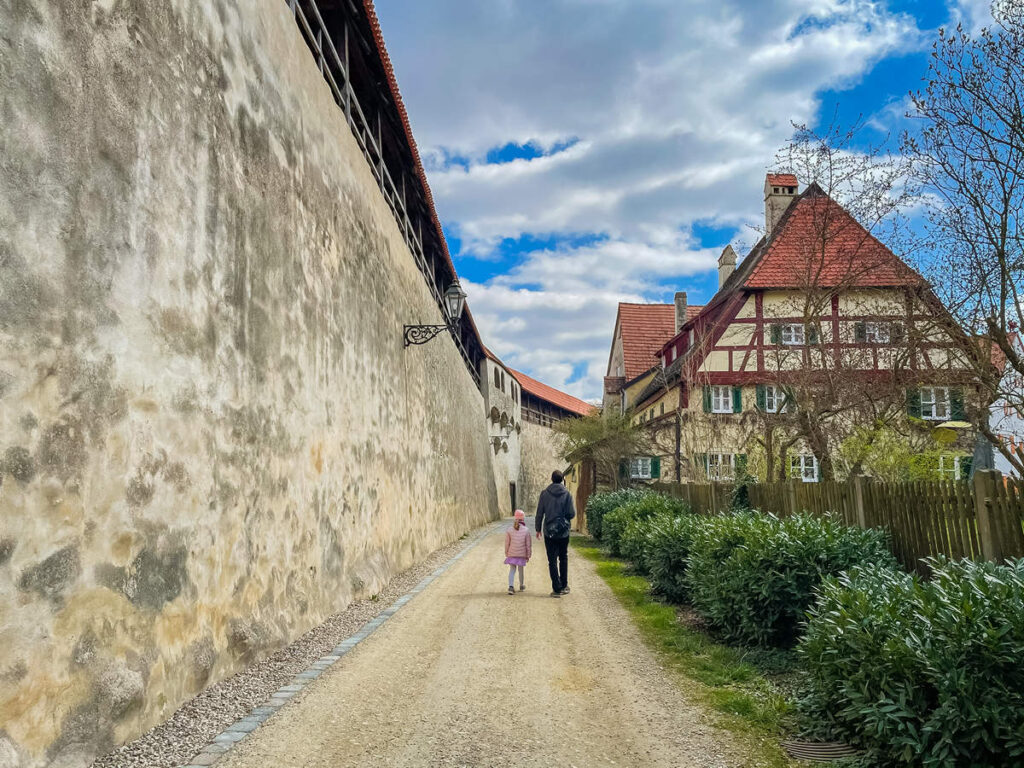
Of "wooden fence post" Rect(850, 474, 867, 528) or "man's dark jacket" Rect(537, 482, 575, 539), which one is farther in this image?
"man's dark jacket" Rect(537, 482, 575, 539)

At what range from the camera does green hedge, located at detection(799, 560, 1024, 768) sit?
3113mm

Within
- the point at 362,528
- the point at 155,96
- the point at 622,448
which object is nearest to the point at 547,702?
the point at 155,96

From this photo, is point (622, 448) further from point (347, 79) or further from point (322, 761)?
point (322, 761)

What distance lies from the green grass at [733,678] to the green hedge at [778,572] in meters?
0.23

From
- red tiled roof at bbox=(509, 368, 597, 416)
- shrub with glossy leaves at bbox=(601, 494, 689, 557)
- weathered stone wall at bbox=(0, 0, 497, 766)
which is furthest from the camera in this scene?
red tiled roof at bbox=(509, 368, 597, 416)

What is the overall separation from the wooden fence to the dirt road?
234 centimetres

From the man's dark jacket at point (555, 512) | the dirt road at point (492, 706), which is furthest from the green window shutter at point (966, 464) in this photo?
the dirt road at point (492, 706)

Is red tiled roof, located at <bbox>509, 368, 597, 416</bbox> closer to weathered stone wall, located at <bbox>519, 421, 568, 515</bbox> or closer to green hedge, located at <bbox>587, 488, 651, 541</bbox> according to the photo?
weathered stone wall, located at <bbox>519, 421, 568, 515</bbox>

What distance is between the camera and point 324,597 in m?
7.77

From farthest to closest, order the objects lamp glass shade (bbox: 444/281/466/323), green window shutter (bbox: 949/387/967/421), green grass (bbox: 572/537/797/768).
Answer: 1. lamp glass shade (bbox: 444/281/466/323)
2. green window shutter (bbox: 949/387/967/421)
3. green grass (bbox: 572/537/797/768)

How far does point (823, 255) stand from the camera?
12773mm

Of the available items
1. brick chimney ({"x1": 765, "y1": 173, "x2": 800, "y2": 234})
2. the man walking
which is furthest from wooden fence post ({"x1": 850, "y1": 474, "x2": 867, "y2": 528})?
brick chimney ({"x1": 765, "y1": 173, "x2": 800, "y2": 234})

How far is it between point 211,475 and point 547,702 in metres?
2.74

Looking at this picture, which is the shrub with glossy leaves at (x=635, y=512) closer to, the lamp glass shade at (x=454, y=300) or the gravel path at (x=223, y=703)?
the lamp glass shade at (x=454, y=300)
